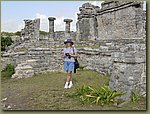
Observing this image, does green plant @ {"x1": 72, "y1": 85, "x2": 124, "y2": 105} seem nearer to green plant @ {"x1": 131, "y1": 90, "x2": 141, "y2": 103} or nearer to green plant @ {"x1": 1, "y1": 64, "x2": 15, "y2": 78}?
green plant @ {"x1": 131, "y1": 90, "x2": 141, "y2": 103}

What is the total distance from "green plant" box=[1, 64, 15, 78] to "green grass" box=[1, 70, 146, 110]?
68cm

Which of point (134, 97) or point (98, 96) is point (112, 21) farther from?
point (98, 96)

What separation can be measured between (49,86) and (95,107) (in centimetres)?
246

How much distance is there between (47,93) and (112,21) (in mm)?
13773

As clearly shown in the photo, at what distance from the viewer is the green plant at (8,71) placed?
10.9m

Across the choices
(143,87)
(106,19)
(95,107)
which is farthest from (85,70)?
(106,19)

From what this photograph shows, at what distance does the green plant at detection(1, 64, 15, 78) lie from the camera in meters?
10.9

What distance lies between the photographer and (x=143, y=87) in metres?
7.51

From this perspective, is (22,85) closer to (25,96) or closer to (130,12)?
(25,96)

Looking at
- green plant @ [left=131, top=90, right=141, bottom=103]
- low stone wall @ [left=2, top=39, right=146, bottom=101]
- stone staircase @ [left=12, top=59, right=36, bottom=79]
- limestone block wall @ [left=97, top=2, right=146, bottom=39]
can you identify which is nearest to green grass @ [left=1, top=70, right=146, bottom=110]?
green plant @ [left=131, top=90, right=141, bottom=103]

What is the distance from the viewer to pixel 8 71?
11.2m

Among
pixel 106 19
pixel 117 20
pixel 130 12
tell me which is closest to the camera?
pixel 130 12

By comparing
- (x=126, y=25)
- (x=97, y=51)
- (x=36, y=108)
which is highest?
(x=126, y=25)

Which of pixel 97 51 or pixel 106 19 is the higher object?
pixel 106 19
